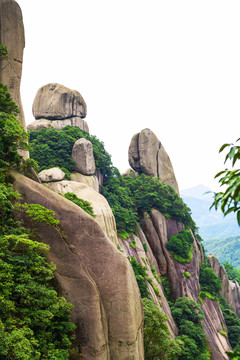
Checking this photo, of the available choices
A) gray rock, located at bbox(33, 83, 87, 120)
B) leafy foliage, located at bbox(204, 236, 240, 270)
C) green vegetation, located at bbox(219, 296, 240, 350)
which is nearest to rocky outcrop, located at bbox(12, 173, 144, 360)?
gray rock, located at bbox(33, 83, 87, 120)

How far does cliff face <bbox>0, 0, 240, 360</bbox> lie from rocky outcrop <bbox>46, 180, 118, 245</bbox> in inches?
2.6

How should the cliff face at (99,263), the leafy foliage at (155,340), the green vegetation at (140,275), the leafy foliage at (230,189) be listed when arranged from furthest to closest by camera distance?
the green vegetation at (140,275) → the leafy foliage at (155,340) → the cliff face at (99,263) → the leafy foliage at (230,189)

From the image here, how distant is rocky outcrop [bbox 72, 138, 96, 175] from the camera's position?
25469mm

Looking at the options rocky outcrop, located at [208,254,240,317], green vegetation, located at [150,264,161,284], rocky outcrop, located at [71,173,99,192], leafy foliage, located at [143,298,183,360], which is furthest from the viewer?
rocky outcrop, located at [208,254,240,317]

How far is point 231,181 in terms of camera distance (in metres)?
3.33

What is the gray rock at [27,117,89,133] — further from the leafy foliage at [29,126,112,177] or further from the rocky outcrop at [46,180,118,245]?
the rocky outcrop at [46,180,118,245]

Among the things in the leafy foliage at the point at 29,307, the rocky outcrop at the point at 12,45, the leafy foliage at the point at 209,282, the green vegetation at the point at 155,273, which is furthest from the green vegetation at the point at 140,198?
the leafy foliage at the point at 29,307

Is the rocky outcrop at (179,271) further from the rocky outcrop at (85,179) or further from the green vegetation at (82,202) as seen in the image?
the green vegetation at (82,202)

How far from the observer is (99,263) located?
11336mm

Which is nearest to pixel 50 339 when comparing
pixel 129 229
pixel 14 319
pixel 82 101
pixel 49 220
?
pixel 14 319

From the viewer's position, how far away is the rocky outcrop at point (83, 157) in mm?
25469

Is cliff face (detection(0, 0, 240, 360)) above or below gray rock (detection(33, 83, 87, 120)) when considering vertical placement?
below

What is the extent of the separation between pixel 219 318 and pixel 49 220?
25.8 m

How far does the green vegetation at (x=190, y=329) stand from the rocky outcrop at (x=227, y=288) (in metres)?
12.8
